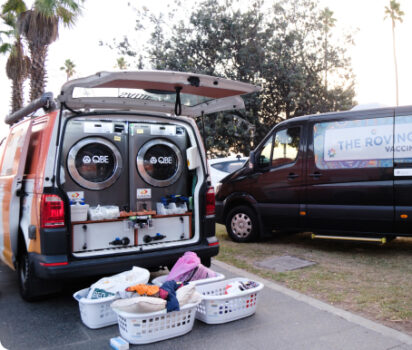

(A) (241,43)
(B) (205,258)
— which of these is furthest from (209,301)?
(A) (241,43)

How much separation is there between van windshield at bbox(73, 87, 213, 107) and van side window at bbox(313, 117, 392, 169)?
2.59 metres

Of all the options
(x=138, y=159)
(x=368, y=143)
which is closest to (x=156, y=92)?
(x=138, y=159)

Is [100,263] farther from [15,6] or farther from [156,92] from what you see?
[15,6]

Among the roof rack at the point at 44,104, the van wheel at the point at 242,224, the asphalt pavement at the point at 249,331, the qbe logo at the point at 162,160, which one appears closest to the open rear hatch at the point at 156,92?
the roof rack at the point at 44,104

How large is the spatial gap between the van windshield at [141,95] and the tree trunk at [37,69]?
1294 cm

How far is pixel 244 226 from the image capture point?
762cm

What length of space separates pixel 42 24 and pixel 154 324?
1483 cm

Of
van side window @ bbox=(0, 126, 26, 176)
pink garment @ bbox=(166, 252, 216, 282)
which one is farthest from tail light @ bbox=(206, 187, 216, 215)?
van side window @ bbox=(0, 126, 26, 176)

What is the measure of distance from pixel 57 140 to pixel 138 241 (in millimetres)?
1365

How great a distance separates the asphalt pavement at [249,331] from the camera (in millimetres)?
3400

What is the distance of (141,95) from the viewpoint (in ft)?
15.1

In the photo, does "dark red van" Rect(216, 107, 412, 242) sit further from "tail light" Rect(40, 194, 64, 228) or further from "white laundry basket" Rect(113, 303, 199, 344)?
"tail light" Rect(40, 194, 64, 228)

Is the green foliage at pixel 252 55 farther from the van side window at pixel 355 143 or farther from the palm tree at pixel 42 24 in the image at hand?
the van side window at pixel 355 143

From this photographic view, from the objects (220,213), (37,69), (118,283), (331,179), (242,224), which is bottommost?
(118,283)
